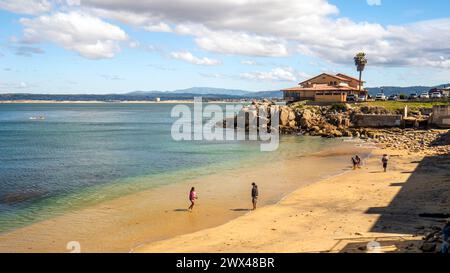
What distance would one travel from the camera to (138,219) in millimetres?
24422

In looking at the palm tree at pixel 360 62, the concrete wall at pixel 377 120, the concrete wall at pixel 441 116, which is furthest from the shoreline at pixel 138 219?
the palm tree at pixel 360 62

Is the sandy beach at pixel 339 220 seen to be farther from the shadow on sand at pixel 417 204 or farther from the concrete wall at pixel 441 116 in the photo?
the concrete wall at pixel 441 116

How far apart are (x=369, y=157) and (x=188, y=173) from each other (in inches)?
769

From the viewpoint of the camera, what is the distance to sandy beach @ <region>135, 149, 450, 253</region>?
18.0 meters

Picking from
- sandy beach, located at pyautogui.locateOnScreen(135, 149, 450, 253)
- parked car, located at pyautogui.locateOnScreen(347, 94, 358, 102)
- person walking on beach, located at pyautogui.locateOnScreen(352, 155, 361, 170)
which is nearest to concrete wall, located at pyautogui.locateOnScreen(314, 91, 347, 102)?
parked car, located at pyautogui.locateOnScreen(347, 94, 358, 102)

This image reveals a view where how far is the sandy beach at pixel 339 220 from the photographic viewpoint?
18.0 meters

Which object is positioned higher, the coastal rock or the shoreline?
the coastal rock

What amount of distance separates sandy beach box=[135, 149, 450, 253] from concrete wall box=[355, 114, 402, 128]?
3756 cm

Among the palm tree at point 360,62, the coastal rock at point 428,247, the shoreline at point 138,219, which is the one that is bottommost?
the shoreline at point 138,219

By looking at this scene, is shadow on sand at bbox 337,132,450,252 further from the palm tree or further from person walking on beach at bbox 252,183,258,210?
the palm tree

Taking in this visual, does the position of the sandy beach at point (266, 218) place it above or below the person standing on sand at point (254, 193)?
below

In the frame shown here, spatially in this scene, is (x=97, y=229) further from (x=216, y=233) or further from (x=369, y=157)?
(x=369, y=157)

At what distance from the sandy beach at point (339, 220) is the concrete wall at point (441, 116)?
108ft

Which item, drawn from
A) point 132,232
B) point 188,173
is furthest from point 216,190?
point 132,232
